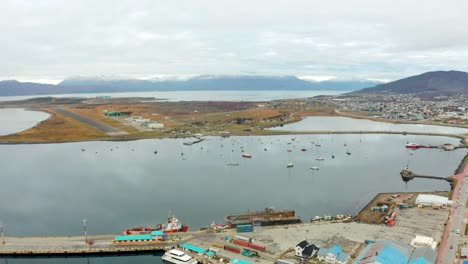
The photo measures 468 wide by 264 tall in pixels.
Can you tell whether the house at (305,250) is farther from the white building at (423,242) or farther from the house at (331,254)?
the white building at (423,242)

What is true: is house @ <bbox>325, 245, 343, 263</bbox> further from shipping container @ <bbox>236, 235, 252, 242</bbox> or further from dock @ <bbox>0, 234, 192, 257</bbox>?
dock @ <bbox>0, 234, 192, 257</bbox>

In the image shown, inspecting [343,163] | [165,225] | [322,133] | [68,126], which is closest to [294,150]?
[343,163]

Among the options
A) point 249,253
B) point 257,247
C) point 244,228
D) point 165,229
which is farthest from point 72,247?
point 257,247

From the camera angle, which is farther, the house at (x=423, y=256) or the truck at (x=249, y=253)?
the truck at (x=249, y=253)

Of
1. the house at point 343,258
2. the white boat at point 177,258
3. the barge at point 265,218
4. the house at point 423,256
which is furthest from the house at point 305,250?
the white boat at point 177,258

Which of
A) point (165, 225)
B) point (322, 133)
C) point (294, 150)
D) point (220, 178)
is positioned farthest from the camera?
point (322, 133)

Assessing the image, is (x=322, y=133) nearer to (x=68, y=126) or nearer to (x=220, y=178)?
(x=220, y=178)
